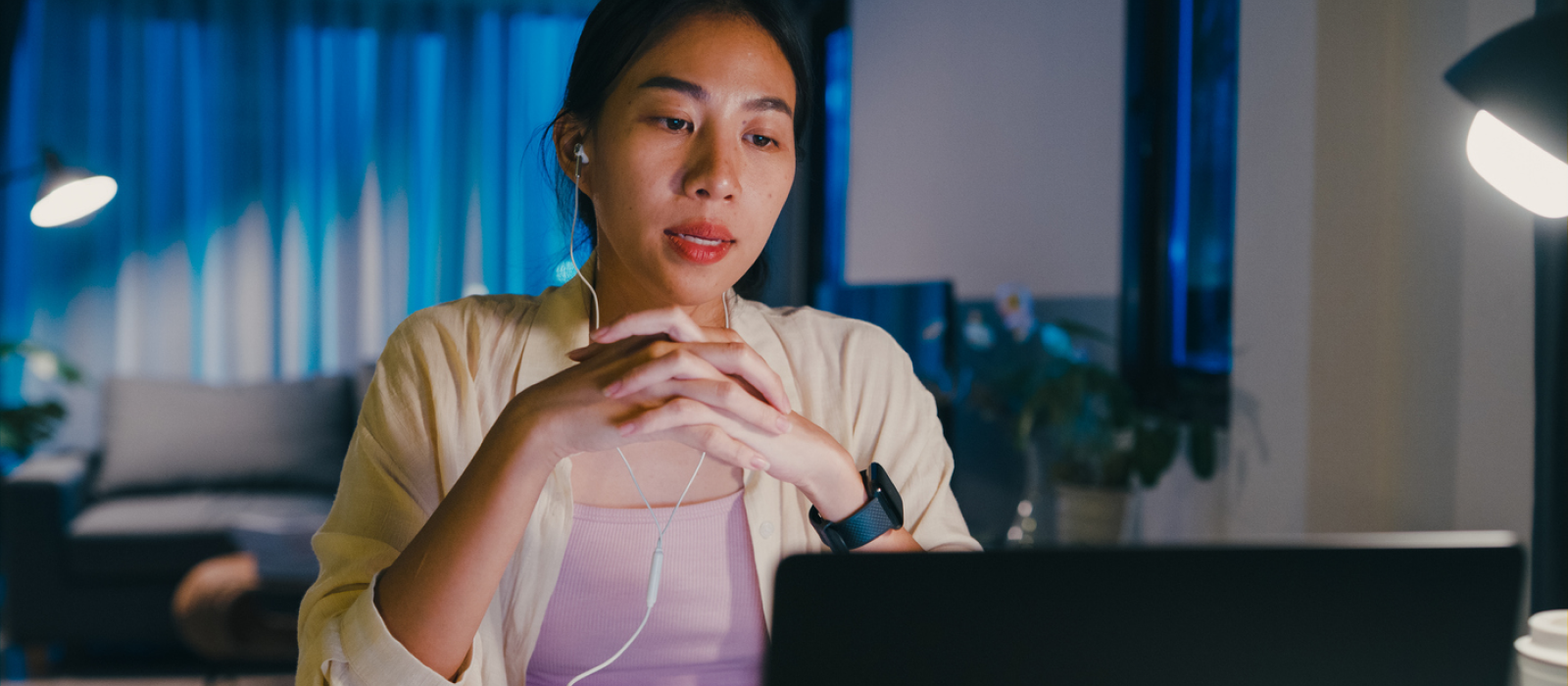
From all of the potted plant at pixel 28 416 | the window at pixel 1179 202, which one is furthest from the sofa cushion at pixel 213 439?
the window at pixel 1179 202

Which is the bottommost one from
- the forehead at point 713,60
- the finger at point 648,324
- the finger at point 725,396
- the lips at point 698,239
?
the finger at point 725,396

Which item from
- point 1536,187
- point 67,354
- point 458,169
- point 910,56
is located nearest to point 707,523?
point 1536,187

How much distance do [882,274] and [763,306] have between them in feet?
4.28

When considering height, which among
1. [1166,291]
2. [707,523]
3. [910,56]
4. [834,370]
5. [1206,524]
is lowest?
→ [1206,524]

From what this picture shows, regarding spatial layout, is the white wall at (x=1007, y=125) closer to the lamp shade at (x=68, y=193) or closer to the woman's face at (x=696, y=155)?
the woman's face at (x=696, y=155)

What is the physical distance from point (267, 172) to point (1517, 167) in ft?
13.1

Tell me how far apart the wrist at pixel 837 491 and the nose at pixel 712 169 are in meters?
0.26

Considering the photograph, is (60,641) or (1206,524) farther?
(60,641)

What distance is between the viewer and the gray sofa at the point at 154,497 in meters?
2.54

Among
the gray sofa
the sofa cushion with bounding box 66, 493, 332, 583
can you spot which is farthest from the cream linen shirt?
the sofa cushion with bounding box 66, 493, 332, 583

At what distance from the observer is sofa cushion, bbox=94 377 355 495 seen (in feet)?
9.76

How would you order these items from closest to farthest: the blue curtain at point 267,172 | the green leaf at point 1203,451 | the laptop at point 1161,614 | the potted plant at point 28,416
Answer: the laptop at point 1161,614 → the green leaf at point 1203,451 → the potted plant at point 28,416 → the blue curtain at point 267,172

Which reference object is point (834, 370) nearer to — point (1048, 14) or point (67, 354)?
point (1048, 14)

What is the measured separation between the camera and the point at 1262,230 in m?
1.26
